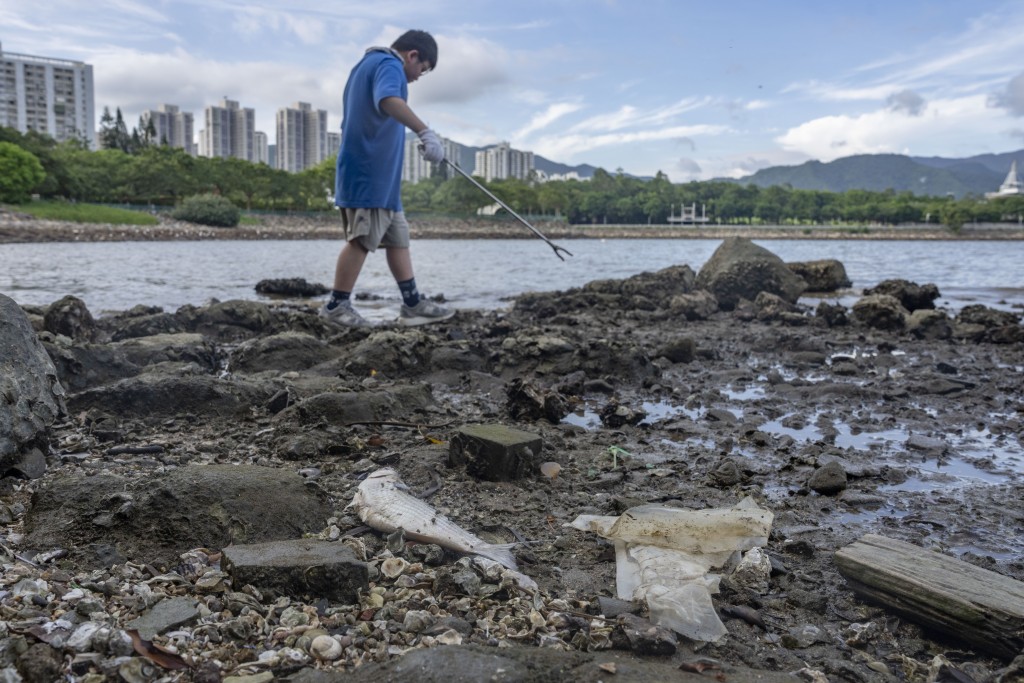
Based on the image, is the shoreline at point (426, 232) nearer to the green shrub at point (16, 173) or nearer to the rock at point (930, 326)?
the green shrub at point (16, 173)

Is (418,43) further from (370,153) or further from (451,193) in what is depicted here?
(451,193)

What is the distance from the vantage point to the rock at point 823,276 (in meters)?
14.9

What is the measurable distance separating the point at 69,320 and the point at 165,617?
5.81 metres

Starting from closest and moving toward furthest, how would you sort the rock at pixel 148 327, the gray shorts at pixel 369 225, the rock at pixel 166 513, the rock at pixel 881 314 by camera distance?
the rock at pixel 166 513 < the rock at pixel 148 327 < the gray shorts at pixel 369 225 < the rock at pixel 881 314

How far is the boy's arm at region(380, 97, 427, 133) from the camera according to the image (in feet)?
24.2

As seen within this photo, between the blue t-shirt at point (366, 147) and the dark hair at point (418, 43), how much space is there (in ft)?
0.58

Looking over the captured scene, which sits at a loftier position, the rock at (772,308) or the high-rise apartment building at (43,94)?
the high-rise apartment building at (43,94)

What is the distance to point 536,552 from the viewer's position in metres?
2.67

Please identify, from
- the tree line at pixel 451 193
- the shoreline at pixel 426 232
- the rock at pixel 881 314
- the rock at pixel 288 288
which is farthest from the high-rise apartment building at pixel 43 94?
the rock at pixel 881 314

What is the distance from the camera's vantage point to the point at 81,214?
2446 inches

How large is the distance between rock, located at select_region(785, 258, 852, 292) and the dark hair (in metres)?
9.65

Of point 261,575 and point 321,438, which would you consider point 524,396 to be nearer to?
point 321,438

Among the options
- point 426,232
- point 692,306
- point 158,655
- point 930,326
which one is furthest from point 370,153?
point 426,232

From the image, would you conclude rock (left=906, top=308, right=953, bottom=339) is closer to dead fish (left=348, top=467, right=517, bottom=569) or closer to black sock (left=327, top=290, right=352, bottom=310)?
black sock (left=327, top=290, right=352, bottom=310)
